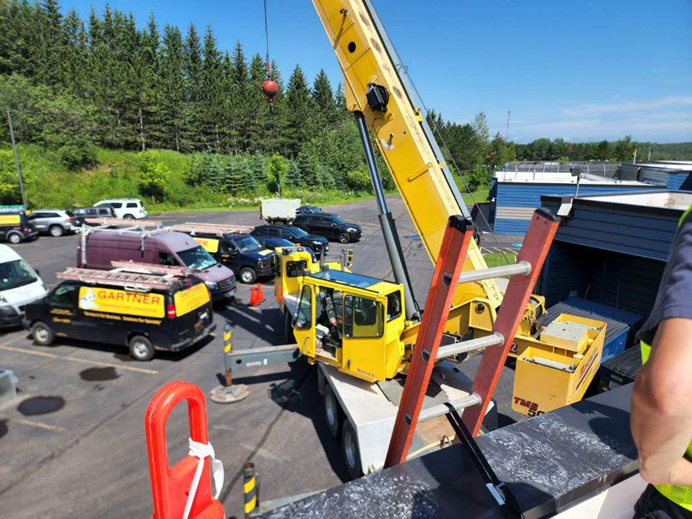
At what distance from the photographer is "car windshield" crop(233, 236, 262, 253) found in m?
17.6

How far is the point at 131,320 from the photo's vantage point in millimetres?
9875

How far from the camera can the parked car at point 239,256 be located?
1702 cm

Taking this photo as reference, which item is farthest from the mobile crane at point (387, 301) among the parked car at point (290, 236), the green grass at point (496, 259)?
the parked car at point (290, 236)

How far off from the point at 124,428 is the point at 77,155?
137ft

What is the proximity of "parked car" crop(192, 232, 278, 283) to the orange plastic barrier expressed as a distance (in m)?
15.2

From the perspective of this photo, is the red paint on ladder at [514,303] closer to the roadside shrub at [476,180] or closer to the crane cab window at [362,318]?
the crane cab window at [362,318]

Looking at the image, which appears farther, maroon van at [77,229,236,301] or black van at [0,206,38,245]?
black van at [0,206,38,245]

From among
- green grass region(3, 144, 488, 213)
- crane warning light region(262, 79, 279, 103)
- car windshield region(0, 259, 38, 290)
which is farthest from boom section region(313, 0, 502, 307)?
green grass region(3, 144, 488, 213)

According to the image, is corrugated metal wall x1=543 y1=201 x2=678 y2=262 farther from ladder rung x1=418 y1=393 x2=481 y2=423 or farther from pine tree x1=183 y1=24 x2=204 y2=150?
pine tree x1=183 y1=24 x2=204 y2=150

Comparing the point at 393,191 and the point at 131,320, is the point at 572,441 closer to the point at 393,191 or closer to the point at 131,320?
the point at 131,320

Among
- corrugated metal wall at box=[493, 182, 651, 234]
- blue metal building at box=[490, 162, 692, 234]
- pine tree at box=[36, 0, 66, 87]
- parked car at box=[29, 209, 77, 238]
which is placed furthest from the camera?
pine tree at box=[36, 0, 66, 87]

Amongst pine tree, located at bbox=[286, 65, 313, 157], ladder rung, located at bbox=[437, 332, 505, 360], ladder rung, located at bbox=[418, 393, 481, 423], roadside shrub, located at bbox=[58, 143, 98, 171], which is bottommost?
ladder rung, located at bbox=[418, 393, 481, 423]

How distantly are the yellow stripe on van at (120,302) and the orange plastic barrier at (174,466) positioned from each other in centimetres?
832

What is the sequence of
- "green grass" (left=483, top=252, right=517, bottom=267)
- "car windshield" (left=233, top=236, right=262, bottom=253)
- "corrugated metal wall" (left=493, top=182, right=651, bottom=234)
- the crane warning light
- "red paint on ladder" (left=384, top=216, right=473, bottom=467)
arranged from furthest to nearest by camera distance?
"corrugated metal wall" (left=493, top=182, right=651, bottom=234), "green grass" (left=483, top=252, right=517, bottom=267), "car windshield" (left=233, top=236, right=262, bottom=253), the crane warning light, "red paint on ladder" (left=384, top=216, right=473, bottom=467)
